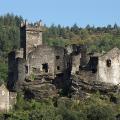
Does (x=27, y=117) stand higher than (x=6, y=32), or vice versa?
(x=6, y=32)

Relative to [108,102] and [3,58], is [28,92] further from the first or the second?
[3,58]

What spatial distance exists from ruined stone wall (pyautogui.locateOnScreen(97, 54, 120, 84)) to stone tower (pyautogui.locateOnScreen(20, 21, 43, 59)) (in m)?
5.79

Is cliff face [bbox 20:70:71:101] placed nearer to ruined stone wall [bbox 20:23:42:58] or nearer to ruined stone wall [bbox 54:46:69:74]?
ruined stone wall [bbox 54:46:69:74]

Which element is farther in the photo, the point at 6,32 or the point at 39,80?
the point at 6,32

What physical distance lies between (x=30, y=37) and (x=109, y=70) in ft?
23.8

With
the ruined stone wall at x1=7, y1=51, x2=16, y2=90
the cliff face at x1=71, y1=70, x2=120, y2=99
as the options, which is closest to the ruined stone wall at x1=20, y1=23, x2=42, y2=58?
the ruined stone wall at x1=7, y1=51, x2=16, y2=90

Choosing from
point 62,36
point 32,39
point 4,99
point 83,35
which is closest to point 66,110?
point 4,99

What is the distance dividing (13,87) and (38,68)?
9.01 ft

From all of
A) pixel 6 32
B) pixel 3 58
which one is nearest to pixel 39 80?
pixel 3 58

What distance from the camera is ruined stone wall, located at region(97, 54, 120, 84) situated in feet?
240

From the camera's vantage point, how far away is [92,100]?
238ft

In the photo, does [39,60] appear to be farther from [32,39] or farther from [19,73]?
[32,39]

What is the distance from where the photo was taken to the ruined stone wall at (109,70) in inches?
2879

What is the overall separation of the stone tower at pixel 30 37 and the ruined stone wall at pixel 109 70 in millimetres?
5793
